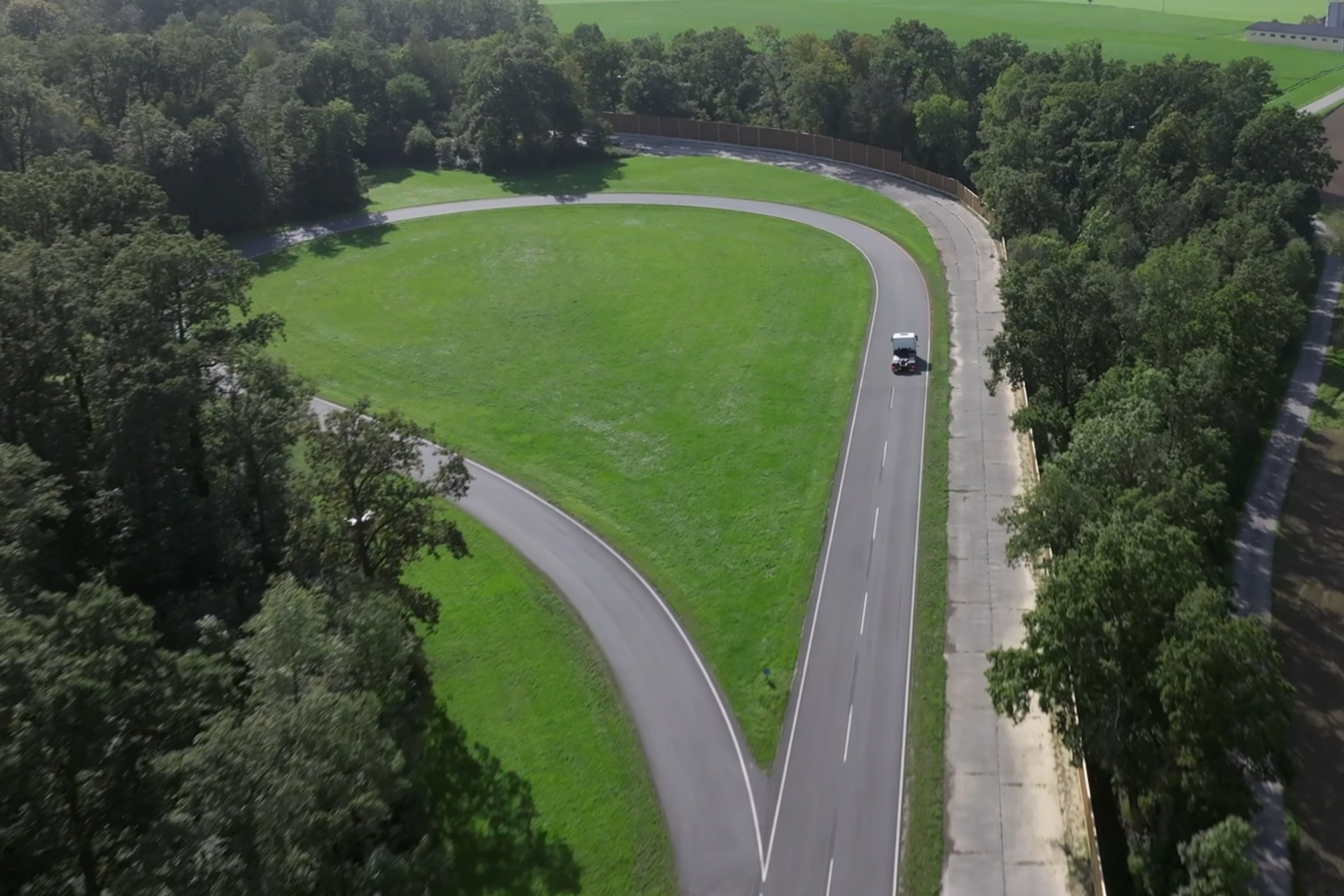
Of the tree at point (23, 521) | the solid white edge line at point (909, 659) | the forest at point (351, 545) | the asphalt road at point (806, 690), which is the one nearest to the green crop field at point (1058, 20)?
the forest at point (351, 545)

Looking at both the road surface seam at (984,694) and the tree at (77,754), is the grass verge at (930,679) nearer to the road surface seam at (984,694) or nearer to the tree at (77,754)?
the road surface seam at (984,694)

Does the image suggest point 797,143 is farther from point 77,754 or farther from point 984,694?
point 77,754

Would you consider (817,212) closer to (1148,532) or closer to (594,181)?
(594,181)

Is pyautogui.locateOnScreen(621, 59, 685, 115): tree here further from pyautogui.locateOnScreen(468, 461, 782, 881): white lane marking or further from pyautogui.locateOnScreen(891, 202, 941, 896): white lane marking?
pyautogui.locateOnScreen(468, 461, 782, 881): white lane marking

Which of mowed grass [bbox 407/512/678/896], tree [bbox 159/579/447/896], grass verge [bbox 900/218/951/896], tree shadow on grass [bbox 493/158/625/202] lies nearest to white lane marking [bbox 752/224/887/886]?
grass verge [bbox 900/218/951/896]

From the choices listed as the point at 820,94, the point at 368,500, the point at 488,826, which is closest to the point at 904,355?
the point at 368,500

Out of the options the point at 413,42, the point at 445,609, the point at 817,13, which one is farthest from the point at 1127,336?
the point at 817,13
